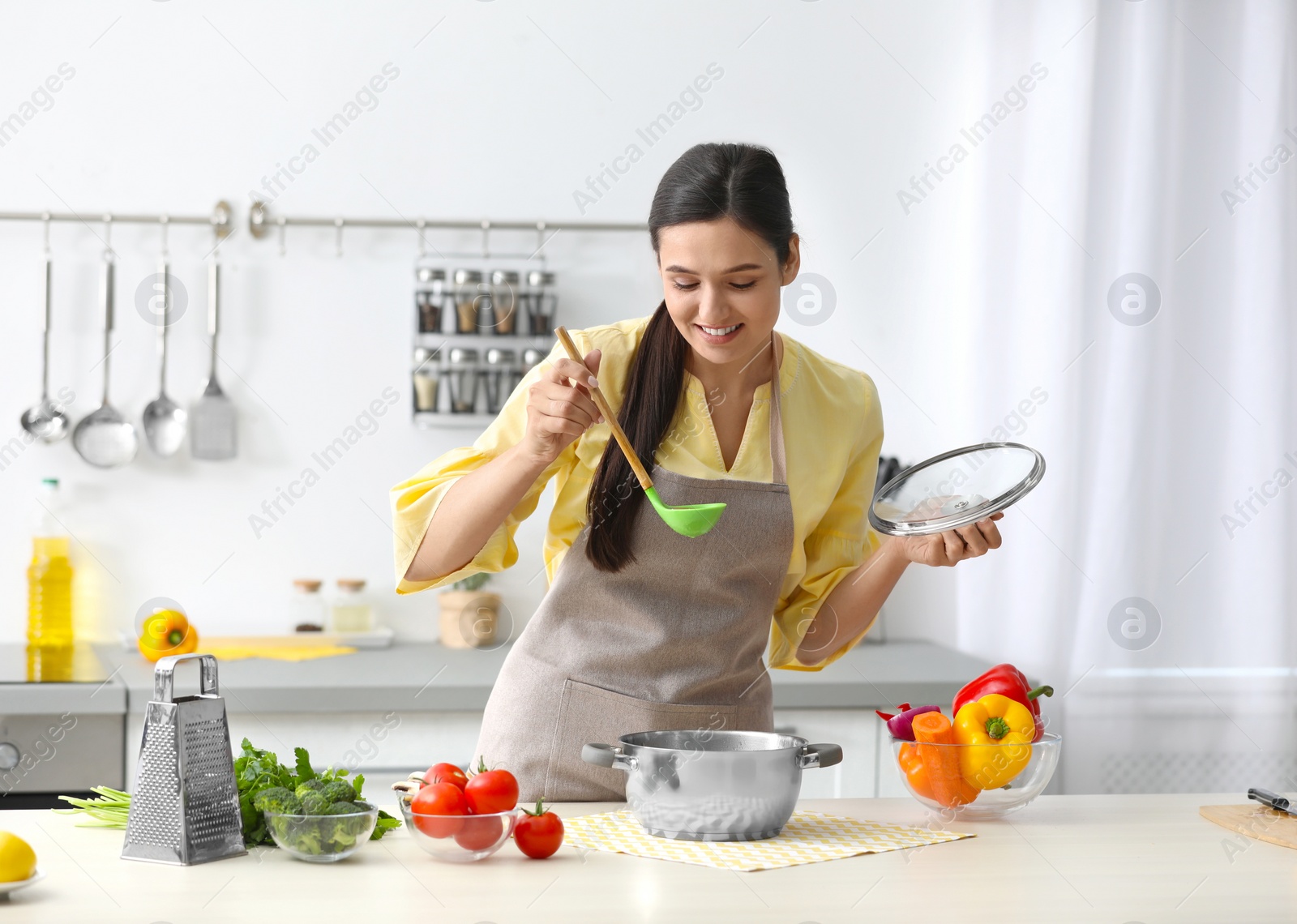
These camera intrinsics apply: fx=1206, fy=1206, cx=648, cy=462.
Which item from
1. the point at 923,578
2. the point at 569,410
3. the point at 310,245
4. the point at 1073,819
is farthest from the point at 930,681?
the point at 310,245

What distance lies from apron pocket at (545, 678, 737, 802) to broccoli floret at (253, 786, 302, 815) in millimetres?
381

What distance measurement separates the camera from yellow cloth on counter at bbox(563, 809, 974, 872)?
1077 mm

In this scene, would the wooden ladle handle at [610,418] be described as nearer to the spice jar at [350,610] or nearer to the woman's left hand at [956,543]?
the woman's left hand at [956,543]

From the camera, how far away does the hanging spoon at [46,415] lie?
8.12 ft

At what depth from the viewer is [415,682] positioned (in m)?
2.06

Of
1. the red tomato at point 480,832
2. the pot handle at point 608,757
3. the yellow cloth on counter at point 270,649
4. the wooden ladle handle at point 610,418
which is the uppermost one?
the wooden ladle handle at point 610,418

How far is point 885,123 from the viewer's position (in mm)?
2723

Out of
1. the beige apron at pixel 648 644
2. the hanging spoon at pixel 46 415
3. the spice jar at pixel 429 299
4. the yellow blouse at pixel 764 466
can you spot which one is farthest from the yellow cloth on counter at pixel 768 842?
the hanging spoon at pixel 46 415

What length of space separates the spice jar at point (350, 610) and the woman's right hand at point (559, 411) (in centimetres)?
142

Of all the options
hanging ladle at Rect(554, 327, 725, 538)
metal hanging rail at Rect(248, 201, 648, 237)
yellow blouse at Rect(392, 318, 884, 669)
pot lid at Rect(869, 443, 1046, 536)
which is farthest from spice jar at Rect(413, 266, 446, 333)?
pot lid at Rect(869, 443, 1046, 536)

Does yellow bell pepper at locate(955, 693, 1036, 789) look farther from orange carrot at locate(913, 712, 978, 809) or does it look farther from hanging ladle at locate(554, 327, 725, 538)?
hanging ladle at locate(554, 327, 725, 538)

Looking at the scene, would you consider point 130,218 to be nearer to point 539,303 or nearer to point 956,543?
point 539,303

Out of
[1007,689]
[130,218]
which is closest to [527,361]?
Answer: [130,218]

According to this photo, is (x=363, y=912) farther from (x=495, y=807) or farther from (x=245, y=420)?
(x=245, y=420)
